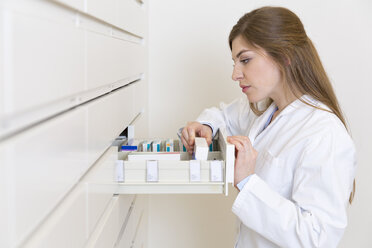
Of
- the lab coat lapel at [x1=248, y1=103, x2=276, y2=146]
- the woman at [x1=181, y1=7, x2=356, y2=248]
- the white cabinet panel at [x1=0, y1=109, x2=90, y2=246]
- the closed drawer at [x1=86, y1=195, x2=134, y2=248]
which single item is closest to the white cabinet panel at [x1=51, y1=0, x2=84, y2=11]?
the white cabinet panel at [x1=0, y1=109, x2=90, y2=246]

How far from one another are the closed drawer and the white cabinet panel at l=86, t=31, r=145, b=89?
0.29m

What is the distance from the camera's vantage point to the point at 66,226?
63cm

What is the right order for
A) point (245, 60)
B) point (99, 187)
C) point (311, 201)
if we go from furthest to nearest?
point (245, 60)
point (311, 201)
point (99, 187)

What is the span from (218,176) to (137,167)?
189mm

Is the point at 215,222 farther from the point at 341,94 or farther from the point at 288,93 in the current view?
the point at 288,93

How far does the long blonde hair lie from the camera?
1.32 m

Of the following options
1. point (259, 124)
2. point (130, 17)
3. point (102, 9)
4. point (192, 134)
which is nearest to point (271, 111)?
point (259, 124)

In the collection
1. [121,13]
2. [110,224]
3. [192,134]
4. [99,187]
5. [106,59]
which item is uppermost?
[121,13]

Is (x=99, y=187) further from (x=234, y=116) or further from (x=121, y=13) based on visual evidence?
(x=234, y=116)

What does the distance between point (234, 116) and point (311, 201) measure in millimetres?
686

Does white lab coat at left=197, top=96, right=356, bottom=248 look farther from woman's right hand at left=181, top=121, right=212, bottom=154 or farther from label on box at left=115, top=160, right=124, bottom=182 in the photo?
label on box at left=115, top=160, right=124, bottom=182

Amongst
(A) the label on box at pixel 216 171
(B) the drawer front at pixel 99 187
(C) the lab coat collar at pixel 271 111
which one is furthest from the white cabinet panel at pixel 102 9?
(C) the lab coat collar at pixel 271 111

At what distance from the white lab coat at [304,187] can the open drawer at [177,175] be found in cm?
17

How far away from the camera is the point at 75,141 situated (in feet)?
2.23
